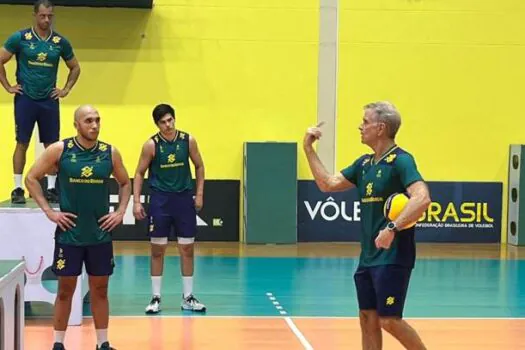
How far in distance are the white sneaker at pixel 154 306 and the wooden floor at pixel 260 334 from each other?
0.85 ft

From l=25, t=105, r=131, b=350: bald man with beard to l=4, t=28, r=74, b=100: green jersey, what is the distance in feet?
7.29

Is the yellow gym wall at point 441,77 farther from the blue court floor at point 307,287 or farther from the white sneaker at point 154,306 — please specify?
the white sneaker at point 154,306

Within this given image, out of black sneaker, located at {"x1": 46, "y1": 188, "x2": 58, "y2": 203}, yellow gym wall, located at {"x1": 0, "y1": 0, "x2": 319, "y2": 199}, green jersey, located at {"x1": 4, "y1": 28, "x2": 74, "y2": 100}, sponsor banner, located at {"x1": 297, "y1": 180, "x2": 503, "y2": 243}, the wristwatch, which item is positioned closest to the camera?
the wristwatch

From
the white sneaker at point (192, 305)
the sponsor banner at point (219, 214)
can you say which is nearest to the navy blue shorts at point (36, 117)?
the white sneaker at point (192, 305)

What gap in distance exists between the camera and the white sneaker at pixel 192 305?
9.03 meters

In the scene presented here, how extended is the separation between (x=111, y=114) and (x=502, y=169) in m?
7.67

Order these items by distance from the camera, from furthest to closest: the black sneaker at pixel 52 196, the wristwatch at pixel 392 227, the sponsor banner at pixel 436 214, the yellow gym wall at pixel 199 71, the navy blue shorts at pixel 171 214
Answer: the sponsor banner at pixel 436 214, the yellow gym wall at pixel 199 71, the black sneaker at pixel 52 196, the navy blue shorts at pixel 171 214, the wristwatch at pixel 392 227

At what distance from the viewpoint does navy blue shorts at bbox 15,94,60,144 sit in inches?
350

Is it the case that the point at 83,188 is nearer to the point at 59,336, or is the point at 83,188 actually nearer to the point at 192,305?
the point at 59,336

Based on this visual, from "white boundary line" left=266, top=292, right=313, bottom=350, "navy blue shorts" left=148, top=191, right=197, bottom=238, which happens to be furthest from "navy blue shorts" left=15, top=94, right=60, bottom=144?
"white boundary line" left=266, top=292, right=313, bottom=350

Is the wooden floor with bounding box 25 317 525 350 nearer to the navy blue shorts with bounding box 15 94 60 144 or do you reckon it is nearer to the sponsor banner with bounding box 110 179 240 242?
the navy blue shorts with bounding box 15 94 60 144

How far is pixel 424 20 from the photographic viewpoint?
1566 centimetres

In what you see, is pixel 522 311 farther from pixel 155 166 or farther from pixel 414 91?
pixel 414 91

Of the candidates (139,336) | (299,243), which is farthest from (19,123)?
(299,243)
